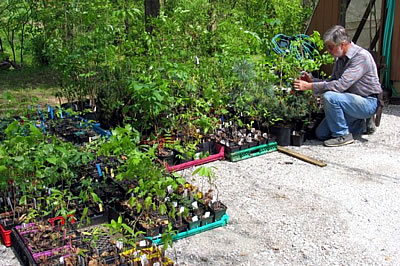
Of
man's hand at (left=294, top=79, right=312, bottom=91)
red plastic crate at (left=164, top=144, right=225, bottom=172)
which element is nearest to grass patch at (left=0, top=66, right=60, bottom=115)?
red plastic crate at (left=164, top=144, right=225, bottom=172)

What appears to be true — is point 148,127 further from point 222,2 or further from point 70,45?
point 222,2

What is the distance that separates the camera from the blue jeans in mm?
5086

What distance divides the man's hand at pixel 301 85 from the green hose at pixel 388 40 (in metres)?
2.27

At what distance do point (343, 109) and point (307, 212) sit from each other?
1824 millimetres

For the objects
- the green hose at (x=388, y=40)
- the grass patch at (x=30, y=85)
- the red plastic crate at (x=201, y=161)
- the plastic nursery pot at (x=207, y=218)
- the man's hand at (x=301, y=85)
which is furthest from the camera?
the green hose at (x=388, y=40)

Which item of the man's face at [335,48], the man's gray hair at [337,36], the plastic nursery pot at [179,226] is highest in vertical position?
the man's gray hair at [337,36]

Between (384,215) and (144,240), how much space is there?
195 cm

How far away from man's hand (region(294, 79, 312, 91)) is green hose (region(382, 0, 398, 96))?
7.45 ft

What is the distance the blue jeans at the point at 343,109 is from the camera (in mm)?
5086

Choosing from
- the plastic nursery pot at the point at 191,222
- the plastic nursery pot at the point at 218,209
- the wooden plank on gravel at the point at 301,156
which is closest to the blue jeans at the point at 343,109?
the wooden plank on gravel at the point at 301,156

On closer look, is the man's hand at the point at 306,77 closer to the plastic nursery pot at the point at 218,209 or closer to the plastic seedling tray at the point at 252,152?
the plastic seedling tray at the point at 252,152

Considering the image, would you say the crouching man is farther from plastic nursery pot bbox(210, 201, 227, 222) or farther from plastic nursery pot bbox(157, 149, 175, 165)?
plastic nursery pot bbox(210, 201, 227, 222)

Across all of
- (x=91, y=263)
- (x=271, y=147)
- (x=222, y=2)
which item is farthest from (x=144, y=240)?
(x=222, y=2)

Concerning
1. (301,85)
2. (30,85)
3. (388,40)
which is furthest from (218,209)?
(30,85)
